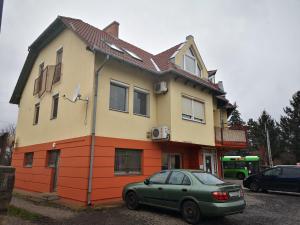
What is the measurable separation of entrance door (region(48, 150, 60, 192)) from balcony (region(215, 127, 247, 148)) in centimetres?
940

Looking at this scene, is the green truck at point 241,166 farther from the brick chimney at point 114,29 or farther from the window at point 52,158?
the window at point 52,158

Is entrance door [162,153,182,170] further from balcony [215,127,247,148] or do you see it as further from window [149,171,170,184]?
window [149,171,170,184]

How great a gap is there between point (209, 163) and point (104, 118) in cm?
842

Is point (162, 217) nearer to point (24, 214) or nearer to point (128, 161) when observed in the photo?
point (128, 161)

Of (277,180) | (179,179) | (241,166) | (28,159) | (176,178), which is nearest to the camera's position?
(179,179)

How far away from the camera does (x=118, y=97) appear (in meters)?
12.5

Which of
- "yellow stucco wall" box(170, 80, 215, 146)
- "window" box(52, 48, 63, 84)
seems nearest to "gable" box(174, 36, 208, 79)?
"yellow stucco wall" box(170, 80, 215, 146)

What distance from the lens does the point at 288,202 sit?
38.8 feet

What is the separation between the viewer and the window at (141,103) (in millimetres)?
13170

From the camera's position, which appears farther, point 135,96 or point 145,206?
point 135,96

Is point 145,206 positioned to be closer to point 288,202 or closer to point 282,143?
point 288,202

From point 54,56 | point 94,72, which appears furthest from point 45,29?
point 94,72

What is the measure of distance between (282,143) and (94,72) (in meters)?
47.7

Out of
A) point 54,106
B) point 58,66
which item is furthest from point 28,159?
point 58,66
